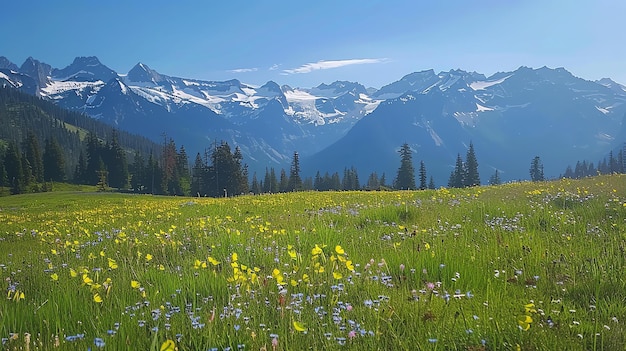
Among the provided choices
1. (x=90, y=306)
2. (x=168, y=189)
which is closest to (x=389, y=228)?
(x=90, y=306)

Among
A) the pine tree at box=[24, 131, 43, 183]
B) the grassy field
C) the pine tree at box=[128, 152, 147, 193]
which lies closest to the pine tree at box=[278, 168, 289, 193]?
the pine tree at box=[128, 152, 147, 193]

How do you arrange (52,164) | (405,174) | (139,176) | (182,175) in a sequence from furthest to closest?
1. (52,164)
2. (139,176)
3. (182,175)
4. (405,174)

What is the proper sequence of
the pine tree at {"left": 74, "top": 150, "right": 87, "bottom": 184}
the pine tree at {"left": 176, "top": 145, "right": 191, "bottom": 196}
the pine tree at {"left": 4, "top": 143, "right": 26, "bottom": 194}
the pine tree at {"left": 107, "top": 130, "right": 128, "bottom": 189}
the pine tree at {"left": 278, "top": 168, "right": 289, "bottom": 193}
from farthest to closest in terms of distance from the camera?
the pine tree at {"left": 278, "top": 168, "right": 289, "bottom": 193} → the pine tree at {"left": 74, "top": 150, "right": 87, "bottom": 184} → the pine tree at {"left": 107, "top": 130, "right": 128, "bottom": 189} → the pine tree at {"left": 176, "top": 145, "right": 191, "bottom": 196} → the pine tree at {"left": 4, "top": 143, "right": 26, "bottom": 194}

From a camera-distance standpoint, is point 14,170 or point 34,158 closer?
point 14,170

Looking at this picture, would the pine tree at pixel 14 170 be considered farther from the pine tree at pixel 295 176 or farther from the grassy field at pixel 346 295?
the grassy field at pixel 346 295

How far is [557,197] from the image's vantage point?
11.1 meters

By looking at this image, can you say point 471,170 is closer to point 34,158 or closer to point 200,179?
point 200,179

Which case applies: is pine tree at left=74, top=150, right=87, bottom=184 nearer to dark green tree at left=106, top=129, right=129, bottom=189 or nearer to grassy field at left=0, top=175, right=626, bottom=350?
dark green tree at left=106, top=129, right=129, bottom=189

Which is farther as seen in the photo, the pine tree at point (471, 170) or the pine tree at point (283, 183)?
the pine tree at point (283, 183)

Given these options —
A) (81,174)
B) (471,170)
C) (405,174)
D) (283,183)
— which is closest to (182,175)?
(283,183)

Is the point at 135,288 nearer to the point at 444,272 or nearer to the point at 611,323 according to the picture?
the point at 444,272

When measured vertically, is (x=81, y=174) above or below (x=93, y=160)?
below

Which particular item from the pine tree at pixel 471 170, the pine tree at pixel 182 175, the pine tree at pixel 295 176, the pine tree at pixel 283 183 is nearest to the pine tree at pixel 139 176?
the pine tree at pixel 182 175

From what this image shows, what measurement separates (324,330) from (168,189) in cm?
10550
